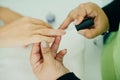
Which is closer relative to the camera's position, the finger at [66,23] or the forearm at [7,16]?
the finger at [66,23]

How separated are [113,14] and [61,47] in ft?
0.74

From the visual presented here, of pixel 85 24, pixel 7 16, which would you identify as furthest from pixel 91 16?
pixel 7 16

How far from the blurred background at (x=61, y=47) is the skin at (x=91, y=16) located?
0.05m

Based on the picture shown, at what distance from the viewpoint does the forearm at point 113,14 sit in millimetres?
873

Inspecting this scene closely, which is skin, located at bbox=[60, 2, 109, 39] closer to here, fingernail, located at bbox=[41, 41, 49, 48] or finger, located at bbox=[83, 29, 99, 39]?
finger, located at bbox=[83, 29, 99, 39]

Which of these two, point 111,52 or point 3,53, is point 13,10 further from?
point 111,52

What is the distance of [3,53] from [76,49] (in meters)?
0.24

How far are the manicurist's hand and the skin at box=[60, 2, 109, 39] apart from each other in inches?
3.6

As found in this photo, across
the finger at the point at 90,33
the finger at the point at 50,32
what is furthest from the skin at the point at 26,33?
the finger at the point at 90,33

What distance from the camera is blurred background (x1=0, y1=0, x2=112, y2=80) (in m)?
0.76

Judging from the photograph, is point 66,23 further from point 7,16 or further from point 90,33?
point 7,16

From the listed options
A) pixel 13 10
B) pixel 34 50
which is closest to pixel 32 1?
pixel 13 10

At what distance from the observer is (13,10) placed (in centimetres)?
96

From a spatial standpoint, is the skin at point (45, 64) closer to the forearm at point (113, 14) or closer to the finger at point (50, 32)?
→ the finger at point (50, 32)
